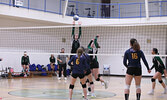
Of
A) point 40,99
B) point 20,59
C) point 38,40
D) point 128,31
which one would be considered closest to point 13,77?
point 20,59

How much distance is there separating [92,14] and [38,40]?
533cm

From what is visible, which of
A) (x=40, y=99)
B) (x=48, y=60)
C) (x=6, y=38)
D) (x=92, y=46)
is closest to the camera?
(x=40, y=99)

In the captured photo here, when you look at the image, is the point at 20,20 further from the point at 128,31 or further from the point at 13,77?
the point at 128,31

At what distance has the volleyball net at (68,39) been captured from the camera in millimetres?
17094

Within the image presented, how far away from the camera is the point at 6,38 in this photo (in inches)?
655

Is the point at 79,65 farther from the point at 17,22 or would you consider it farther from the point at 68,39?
the point at 17,22

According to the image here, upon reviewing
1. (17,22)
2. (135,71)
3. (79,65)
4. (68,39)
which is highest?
(17,22)

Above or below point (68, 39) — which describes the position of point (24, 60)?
below

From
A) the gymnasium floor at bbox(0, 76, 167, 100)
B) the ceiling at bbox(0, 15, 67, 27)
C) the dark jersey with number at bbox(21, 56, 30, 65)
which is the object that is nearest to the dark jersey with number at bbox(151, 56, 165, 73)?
the gymnasium floor at bbox(0, 76, 167, 100)

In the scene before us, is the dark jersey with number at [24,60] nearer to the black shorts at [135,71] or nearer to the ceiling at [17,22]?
the ceiling at [17,22]

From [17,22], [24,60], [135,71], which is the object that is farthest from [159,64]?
[17,22]

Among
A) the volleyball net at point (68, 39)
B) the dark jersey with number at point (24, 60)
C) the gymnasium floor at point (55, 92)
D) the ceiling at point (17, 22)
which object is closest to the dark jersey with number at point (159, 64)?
the gymnasium floor at point (55, 92)

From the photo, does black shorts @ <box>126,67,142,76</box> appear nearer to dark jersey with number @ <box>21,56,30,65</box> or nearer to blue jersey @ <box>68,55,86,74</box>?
blue jersey @ <box>68,55,86,74</box>

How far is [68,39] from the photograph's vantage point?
1816 centimetres
